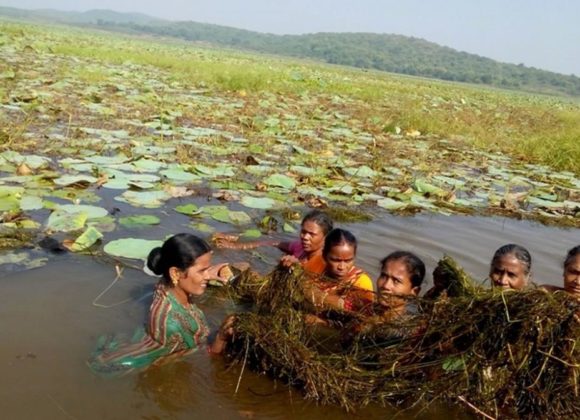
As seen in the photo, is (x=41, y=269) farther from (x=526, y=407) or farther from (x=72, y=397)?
(x=526, y=407)

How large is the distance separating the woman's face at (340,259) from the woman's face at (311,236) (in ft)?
1.26

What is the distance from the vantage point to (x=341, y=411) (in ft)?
8.48

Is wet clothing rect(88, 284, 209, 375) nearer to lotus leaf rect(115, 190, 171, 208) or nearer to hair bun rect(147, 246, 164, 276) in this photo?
hair bun rect(147, 246, 164, 276)

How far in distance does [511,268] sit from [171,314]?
1.93 m

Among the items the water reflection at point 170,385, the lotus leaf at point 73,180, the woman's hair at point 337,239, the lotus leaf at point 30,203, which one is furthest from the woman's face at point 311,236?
the lotus leaf at point 73,180

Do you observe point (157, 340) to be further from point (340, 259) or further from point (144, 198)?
point (144, 198)

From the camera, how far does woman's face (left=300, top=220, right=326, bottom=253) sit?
3.84 metres

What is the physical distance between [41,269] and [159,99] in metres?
8.01

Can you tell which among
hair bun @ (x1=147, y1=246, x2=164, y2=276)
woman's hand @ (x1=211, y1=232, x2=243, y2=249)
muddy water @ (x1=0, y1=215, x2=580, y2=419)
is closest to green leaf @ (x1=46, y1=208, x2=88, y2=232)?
muddy water @ (x1=0, y1=215, x2=580, y2=419)

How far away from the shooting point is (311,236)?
12.6 ft

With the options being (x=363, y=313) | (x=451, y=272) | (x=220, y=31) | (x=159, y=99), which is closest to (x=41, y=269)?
(x=363, y=313)

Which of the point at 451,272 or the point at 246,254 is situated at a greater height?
the point at 451,272

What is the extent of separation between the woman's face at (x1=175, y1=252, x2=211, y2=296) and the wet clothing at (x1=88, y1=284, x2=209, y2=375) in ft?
0.29

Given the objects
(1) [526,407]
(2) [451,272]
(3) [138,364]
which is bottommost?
(3) [138,364]
